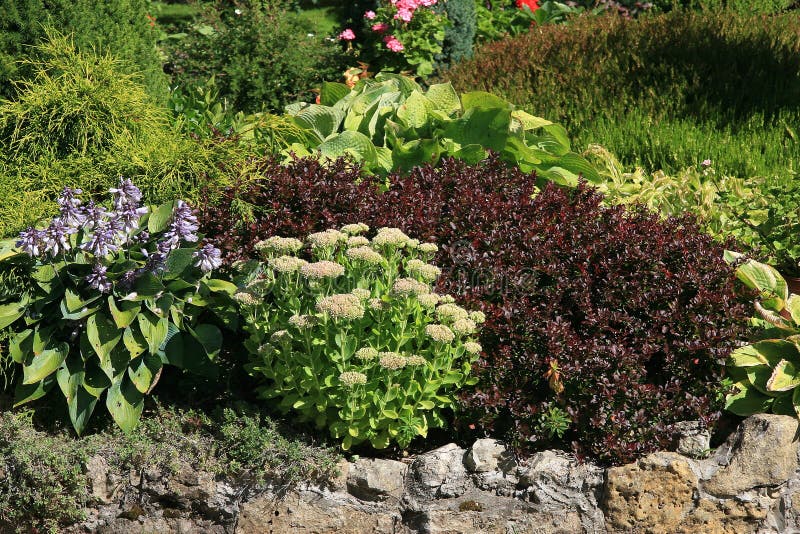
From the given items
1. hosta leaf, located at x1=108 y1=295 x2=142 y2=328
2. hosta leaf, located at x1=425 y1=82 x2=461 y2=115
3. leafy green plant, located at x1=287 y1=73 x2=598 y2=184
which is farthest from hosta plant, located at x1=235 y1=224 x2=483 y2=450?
hosta leaf, located at x1=425 y1=82 x2=461 y2=115

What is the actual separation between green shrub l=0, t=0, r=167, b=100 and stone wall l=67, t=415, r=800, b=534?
84.5 inches

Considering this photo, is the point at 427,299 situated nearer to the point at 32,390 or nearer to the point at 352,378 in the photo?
the point at 352,378

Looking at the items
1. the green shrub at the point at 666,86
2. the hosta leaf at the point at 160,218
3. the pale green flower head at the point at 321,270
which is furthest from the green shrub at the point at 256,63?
the pale green flower head at the point at 321,270

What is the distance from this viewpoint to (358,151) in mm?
4805

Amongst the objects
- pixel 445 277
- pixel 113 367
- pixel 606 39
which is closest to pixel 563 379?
pixel 445 277

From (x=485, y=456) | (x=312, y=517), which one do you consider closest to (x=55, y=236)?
→ (x=312, y=517)

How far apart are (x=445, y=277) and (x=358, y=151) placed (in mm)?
1285

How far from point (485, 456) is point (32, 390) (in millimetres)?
1866

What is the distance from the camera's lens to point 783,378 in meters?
3.42

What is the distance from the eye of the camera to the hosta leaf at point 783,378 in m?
3.39

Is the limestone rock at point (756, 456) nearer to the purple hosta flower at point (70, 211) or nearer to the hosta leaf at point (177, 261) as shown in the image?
the hosta leaf at point (177, 261)

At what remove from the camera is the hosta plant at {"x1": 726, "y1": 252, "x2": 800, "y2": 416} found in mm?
3447

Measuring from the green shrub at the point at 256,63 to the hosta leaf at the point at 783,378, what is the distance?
13.3 ft

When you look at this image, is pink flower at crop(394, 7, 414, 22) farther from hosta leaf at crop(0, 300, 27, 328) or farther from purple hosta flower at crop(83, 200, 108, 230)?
hosta leaf at crop(0, 300, 27, 328)
